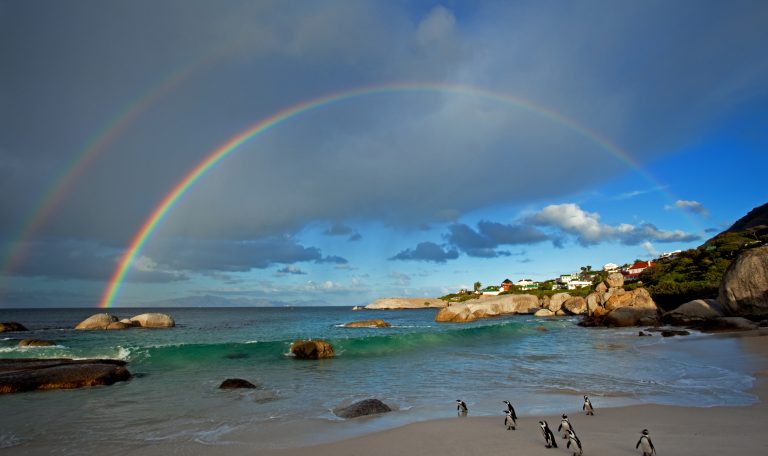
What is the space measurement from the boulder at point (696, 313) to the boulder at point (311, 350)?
44423 millimetres

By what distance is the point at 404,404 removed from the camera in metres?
16.8

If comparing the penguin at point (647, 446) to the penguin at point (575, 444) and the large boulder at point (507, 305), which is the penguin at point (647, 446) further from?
the large boulder at point (507, 305)

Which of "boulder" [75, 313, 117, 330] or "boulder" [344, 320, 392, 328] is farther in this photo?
"boulder" [344, 320, 392, 328]

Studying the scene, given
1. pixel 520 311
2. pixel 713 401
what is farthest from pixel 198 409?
pixel 520 311

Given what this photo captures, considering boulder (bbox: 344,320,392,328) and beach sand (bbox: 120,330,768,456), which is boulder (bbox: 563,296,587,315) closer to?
boulder (bbox: 344,320,392,328)

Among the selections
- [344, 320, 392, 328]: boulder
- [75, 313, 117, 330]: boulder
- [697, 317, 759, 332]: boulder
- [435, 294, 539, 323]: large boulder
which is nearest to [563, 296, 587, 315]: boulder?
[435, 294, 539, 323]: large boulder

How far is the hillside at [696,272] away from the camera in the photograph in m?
64.9

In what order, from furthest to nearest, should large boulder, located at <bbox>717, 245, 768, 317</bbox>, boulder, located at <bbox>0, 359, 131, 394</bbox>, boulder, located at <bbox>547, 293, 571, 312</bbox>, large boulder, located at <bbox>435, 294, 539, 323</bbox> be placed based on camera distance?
large boulder, located at <bbox>435, 294, 539, 323</bbox> → boulder, located at <bbox>547, 293, 571, 312</bbox> → large boulder, located at <bbox>717, 245, 768, 317</bbox> → boulder, located at <bbox>0, 359, 131, 394</bbox>

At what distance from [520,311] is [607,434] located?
102147 millimetres

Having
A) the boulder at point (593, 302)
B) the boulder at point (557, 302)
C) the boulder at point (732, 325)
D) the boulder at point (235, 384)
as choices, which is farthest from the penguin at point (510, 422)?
the boulder at point (557, 302)

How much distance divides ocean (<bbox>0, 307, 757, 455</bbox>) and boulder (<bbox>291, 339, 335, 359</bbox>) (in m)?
1.00

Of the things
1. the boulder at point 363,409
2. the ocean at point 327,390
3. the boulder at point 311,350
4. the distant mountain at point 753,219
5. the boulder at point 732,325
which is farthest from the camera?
the distant mountain at point 753,219

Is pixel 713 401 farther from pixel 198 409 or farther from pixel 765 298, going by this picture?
pixel 765 298

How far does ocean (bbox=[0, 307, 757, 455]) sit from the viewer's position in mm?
13594
